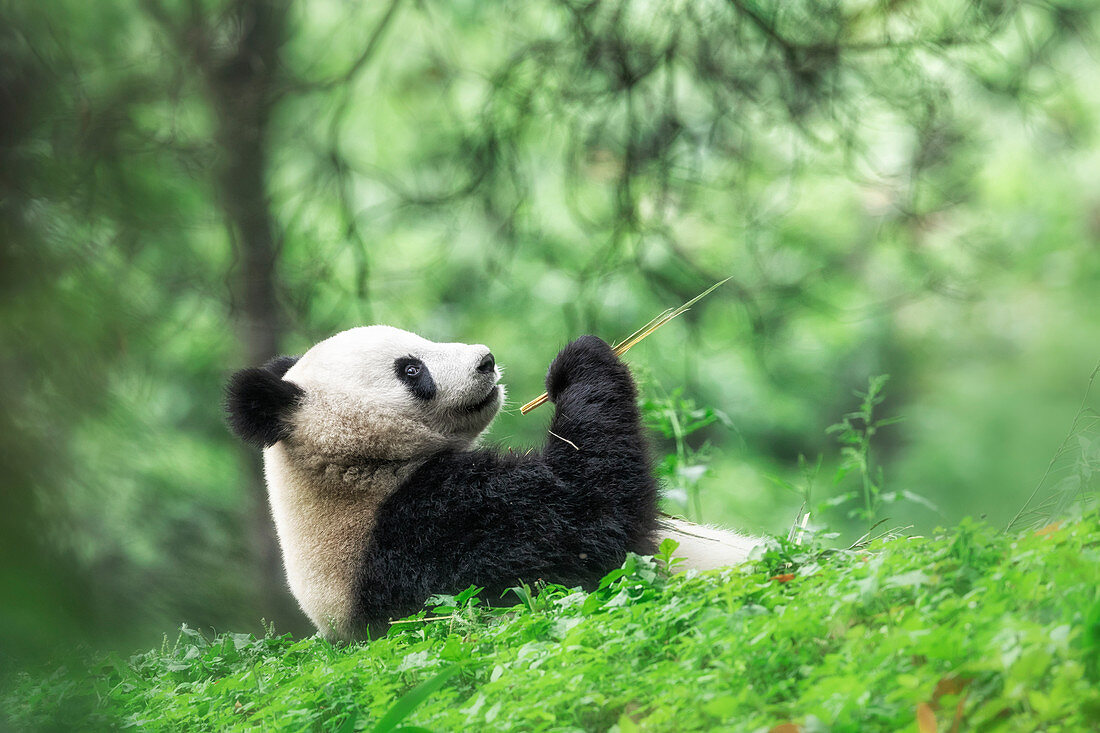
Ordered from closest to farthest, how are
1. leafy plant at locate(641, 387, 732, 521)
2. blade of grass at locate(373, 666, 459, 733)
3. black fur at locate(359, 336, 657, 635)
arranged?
blade of grass at locate(373, 666, 459, 733) < black fur at locate(359, 336, 657, 635) < leafy plant at locate(641, 387, 732, 521)

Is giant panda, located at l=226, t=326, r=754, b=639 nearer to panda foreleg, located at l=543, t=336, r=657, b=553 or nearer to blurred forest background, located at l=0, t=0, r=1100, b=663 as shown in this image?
panda foreleg, located at l=543, t=336, r=657, b=553

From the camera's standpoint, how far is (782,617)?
142 cm

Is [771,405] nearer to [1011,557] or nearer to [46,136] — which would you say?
[46,136]

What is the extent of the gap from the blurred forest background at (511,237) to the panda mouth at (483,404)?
21cm

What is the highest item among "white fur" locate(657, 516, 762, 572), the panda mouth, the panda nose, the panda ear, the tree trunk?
the tree trunk

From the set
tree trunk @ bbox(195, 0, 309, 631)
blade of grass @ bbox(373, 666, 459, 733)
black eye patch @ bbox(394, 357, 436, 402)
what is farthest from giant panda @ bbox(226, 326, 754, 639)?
tree trunk @ bbox(195, 0, 309, 631)

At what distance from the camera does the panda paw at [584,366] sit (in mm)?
2967

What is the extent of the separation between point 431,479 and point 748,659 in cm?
147

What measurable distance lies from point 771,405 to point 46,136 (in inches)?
247

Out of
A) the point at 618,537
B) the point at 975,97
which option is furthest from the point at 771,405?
the point at 618,537

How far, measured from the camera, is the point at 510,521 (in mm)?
2520

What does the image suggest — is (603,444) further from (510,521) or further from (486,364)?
(486,364)

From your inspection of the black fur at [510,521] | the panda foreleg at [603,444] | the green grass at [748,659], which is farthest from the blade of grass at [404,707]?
the panda foreleg at [603,444]

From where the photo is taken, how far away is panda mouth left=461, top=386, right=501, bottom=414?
299 cm
